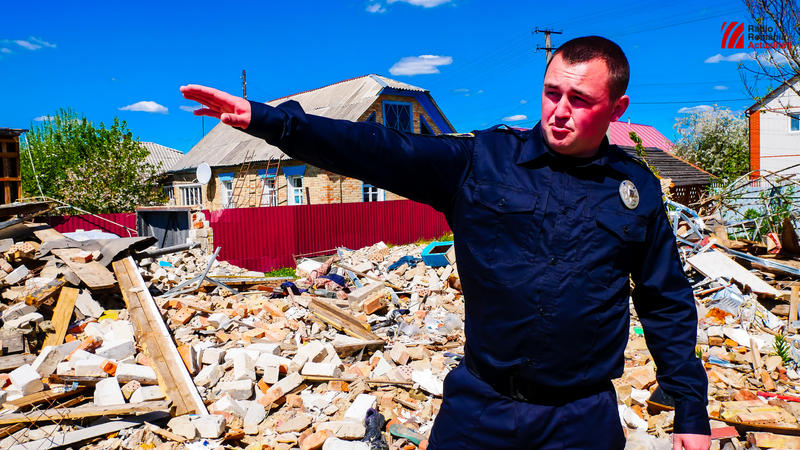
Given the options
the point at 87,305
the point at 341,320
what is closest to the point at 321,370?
the point at 341,320

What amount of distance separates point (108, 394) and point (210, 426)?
121cm

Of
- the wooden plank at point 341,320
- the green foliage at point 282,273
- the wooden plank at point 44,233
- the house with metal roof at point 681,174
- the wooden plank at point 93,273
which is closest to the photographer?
the wooden plank at point 341,320

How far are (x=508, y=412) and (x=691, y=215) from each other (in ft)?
32.7

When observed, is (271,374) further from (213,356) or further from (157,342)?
(157,342)

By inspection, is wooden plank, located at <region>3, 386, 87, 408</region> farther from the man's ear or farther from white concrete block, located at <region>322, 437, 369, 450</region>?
the man's ear

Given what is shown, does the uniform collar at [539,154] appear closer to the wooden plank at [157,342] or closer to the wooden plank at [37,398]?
the wooden plank at [157,342]

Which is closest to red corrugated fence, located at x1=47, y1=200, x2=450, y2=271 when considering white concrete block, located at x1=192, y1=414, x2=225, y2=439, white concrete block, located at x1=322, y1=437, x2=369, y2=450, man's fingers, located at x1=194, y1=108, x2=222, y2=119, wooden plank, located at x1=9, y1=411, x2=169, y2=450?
wooden plank, located at x1=9, y1=411, x2=169, y2=450

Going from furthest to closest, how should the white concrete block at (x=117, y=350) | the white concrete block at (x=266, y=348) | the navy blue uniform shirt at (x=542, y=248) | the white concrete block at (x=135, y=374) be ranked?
the white concrete block at (x=266, y=348) < the white concrete block at (x=117, y=350) < the white concrete block at (x=135, y=374) < the navy blue uniform shirt at (x=542, y=248)

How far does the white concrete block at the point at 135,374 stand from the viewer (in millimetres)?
4836

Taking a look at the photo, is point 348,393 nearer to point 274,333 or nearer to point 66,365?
point 274,333

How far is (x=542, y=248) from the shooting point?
166cm

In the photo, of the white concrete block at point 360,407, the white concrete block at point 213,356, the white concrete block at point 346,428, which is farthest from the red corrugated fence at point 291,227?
the white concrete block at point 346,428

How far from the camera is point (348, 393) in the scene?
486 cm

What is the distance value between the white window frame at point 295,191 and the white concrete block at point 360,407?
13.9 meters
